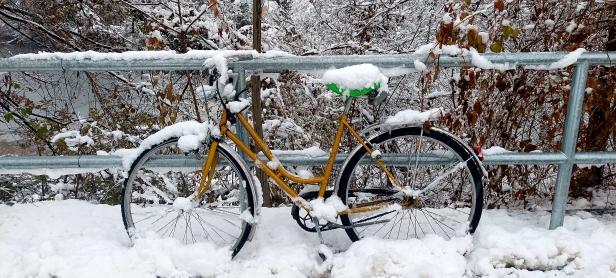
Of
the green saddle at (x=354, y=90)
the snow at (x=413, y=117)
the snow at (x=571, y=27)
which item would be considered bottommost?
the snow at (x=413, y=117)

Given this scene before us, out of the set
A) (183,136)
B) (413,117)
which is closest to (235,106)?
(183,136)

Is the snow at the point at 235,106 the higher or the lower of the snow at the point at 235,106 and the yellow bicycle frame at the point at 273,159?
the higher

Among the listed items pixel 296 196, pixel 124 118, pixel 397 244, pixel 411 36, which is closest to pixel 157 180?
pixel 296 196

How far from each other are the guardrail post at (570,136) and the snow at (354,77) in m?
1.08

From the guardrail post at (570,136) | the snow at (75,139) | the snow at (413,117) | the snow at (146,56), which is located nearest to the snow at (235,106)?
the snow at (146,56)

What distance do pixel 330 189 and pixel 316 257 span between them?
394mm

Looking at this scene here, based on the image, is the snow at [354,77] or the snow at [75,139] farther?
the snow at [75,139]

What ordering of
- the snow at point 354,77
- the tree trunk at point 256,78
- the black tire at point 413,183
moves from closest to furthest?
the snow at point 354,77 < the black tire at point 413,183 < the tree trunk at point 256,78

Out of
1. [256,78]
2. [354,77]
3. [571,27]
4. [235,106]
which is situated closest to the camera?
[354,77]

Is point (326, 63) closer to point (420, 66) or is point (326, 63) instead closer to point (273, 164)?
point (420, 66)

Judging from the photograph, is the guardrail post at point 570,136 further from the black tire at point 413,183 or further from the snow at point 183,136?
the snow at point 183,136

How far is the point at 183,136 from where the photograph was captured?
2555 millimetres

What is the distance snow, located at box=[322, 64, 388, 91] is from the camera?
237cm

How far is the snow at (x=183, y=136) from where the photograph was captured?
2525 millimetres
